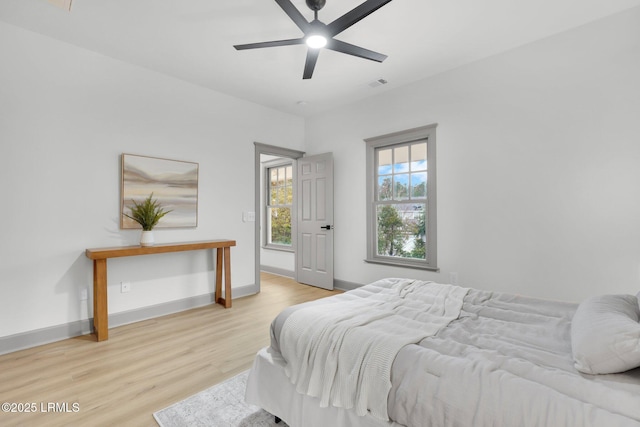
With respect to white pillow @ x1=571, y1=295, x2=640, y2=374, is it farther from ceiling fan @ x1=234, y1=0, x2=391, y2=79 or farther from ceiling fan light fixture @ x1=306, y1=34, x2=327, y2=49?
ceiling fan light fixture @ x1=306, y1=34, x2=327, y2=49

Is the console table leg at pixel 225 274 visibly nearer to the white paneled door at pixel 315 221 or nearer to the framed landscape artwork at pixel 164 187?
the framed landscape artwork at pixel 164 187

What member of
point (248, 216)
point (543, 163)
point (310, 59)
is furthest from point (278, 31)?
point (543, 163)

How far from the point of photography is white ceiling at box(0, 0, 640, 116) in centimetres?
257

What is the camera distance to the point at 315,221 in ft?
16.8

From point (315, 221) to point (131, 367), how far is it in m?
3.27

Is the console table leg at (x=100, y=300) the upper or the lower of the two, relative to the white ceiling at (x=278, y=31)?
lower

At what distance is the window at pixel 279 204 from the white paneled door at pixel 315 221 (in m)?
0.88

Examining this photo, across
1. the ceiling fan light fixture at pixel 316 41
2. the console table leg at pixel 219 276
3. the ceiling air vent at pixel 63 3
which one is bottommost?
the console table leg at pixel 219 276

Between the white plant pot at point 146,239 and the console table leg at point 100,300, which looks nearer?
the console table leg at point 100,300

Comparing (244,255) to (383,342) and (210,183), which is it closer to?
(210,183)

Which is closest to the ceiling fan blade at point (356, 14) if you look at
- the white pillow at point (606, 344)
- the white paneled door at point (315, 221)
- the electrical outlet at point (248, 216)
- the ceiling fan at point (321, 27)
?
the ceiling fan at point (321, 27)

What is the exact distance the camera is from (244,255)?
14.9ft

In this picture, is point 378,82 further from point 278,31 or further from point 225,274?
point 225,274

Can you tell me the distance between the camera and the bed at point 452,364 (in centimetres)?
99
